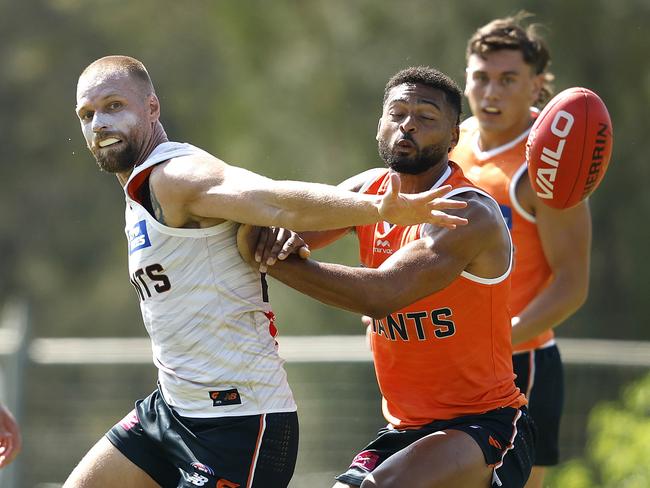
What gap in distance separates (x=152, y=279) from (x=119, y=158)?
0.53m

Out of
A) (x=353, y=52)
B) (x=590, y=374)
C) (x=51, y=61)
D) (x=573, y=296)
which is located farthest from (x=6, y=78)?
(x=573, y=296)

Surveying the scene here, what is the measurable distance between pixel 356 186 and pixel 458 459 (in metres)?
1.37

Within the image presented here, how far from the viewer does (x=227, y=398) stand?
475cm

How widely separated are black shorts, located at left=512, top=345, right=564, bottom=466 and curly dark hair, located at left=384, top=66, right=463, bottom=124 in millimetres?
1842

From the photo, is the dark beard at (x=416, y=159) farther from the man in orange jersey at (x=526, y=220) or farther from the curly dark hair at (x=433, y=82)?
the man in orange jersey at (x=526, y=220)

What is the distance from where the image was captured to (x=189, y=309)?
4.77 meters

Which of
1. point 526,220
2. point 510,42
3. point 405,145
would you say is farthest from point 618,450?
point 405,145

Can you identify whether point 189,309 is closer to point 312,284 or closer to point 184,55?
point 312,284

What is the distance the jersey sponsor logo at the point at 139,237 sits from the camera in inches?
187

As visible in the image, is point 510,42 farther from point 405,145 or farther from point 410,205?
point 410,205

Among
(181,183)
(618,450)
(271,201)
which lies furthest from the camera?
(618,450)

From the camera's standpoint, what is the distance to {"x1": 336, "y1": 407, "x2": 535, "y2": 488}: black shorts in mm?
4996

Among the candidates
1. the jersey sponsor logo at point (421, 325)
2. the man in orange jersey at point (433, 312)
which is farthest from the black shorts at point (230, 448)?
the jersey sponsor logo at point (421, 325)

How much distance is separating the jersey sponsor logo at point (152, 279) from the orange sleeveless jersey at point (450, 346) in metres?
0.99
